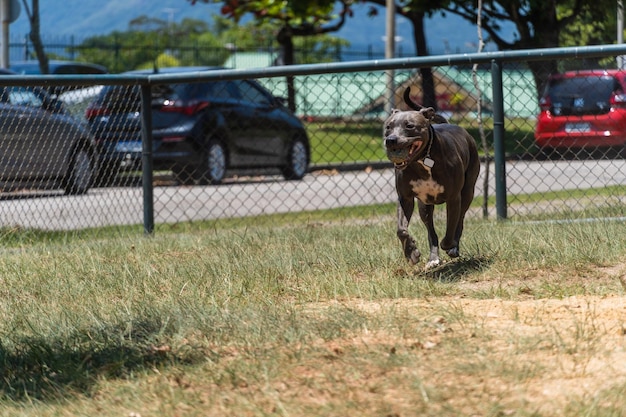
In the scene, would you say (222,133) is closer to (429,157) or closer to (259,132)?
(259,132)

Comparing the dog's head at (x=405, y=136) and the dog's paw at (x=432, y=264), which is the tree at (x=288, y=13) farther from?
the dog's head at (x=405, y=136)

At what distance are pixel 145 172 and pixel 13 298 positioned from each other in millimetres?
3375

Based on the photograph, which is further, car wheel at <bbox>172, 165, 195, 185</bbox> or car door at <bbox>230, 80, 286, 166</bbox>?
car door at <bbox>230, 80, 286, 166</bbox>

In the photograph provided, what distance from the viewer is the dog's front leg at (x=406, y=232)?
6.32 m

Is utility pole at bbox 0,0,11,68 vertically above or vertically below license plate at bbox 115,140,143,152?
above

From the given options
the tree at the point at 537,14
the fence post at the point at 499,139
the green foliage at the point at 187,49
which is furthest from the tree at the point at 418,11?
the fence post at the point at 499,139

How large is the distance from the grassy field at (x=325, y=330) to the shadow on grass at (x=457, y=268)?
0.02 metres

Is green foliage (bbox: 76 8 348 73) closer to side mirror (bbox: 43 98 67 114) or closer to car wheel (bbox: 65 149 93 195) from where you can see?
side mirror (bbox: 43 98 67 114)

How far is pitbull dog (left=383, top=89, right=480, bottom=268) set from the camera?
597 centimetres

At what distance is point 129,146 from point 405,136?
463 cm

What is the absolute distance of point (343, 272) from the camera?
6277 millimetres

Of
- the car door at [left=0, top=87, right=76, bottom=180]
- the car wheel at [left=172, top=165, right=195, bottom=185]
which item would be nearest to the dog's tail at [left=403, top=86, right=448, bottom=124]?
the car door at [left=0, top=87, right=76, bottom=180]

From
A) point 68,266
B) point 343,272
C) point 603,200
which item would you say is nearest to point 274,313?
point 343,272

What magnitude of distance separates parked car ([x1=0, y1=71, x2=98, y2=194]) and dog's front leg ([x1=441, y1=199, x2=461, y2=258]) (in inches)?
152
